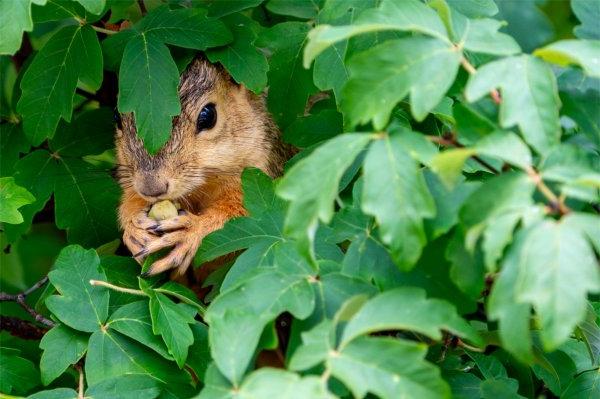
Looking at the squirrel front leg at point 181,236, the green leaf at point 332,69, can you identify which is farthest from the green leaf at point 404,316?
the squirrel front leg at point 181,236

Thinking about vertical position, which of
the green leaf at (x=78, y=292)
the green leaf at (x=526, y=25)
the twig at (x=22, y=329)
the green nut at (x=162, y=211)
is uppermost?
the green leaf at (x=78, y=292)

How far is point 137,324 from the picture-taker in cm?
213

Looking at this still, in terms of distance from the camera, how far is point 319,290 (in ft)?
5.54

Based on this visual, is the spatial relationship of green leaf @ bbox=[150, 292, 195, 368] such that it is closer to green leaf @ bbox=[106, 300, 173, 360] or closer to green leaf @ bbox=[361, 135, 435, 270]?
green leaf @ bbox=[106, 300, 173, 360]

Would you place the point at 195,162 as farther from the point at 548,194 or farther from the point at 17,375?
the point at 548,194

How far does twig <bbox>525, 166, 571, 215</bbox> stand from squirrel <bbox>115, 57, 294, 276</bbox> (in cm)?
124

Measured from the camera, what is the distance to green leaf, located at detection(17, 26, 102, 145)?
247 centimetres

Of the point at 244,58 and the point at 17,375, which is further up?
the point at 244,58

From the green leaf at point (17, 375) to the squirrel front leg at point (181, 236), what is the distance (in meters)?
0.35

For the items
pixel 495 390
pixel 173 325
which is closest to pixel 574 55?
pixel 495 390

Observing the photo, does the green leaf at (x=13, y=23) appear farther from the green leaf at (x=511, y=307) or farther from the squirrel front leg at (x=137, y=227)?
the green leaf at (x=511, y=307)

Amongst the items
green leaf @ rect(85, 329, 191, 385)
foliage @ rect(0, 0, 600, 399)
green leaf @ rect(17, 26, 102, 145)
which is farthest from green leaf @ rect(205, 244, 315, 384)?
green leaf @ rect(17, 26, 102, 145)

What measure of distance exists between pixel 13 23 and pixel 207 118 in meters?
0.84

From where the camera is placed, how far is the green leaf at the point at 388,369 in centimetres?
141
